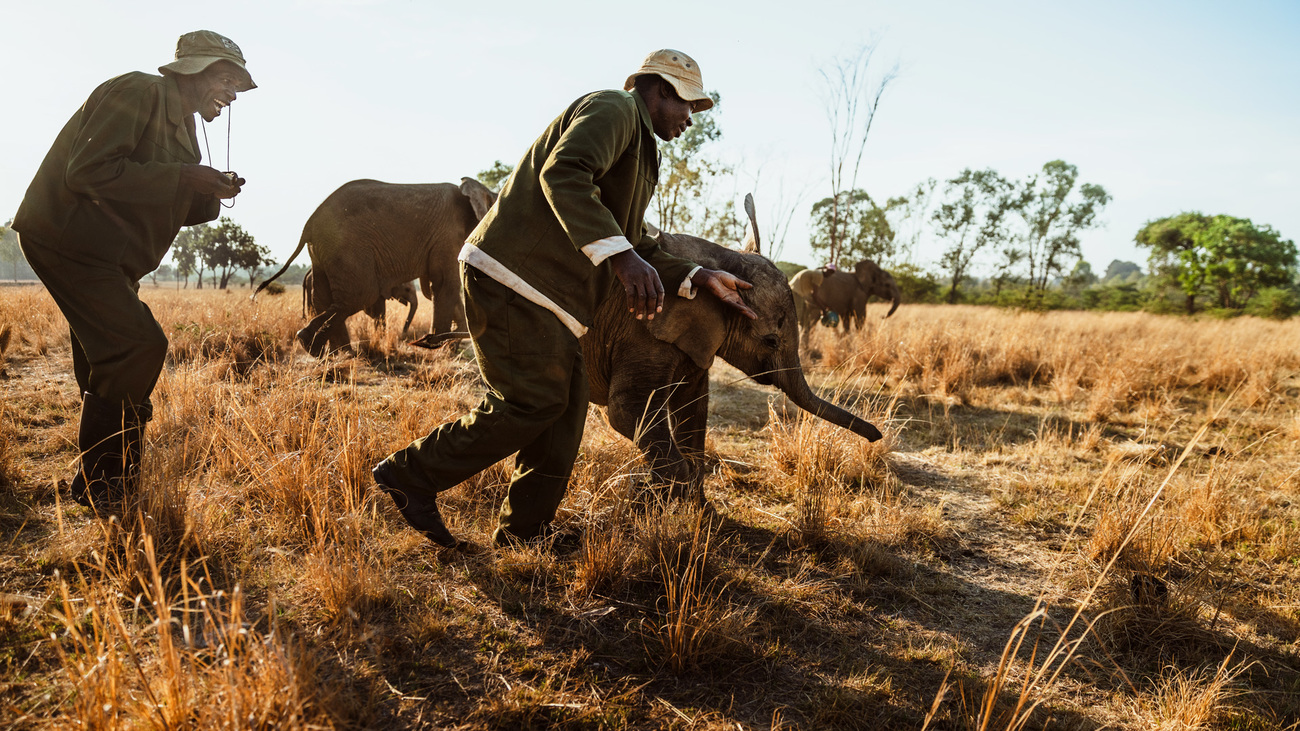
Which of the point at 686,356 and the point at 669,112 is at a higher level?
the point at 669,112

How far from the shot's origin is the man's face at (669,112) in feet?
10.0

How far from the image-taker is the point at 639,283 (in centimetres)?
256

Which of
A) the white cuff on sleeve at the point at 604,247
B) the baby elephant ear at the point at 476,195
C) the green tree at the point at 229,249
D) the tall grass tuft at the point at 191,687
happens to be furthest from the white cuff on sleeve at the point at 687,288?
the green tree at the point at 229,249

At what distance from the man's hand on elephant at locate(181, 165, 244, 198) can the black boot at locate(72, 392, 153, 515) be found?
1.13 m

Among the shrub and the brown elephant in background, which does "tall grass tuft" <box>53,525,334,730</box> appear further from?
the shrub

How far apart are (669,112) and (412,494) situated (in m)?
2.08

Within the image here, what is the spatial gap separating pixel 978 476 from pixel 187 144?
566 cm

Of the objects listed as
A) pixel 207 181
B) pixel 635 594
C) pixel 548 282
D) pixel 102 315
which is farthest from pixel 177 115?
pixel 635 594

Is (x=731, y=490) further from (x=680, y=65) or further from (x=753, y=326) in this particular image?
(x=680, y=65)

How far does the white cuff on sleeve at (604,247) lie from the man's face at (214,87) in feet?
8.85

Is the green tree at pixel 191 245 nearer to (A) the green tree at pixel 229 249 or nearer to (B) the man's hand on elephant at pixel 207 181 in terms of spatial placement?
(A) the green tree at pixel 229 249

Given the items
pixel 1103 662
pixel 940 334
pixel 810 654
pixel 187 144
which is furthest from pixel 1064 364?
pixel 187 144

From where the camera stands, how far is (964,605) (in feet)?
10.4

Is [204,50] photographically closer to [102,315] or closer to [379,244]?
[102,315]
